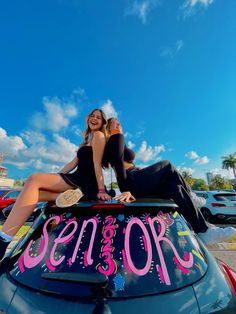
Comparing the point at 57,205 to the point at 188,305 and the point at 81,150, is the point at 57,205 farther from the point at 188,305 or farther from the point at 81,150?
the point at 81,150

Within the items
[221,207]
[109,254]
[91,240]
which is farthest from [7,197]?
[109,254]

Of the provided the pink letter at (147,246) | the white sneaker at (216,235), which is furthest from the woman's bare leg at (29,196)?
the white sneaker at (216,235)

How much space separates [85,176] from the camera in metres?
2.82

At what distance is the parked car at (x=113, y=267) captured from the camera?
116cm

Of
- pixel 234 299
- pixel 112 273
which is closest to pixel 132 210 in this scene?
pixel 112 273

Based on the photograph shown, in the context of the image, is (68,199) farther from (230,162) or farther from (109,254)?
(230,162)

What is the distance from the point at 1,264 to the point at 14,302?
1.60ft

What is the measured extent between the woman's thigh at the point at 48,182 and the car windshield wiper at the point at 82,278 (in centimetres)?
115

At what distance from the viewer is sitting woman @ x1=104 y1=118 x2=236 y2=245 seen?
248cm

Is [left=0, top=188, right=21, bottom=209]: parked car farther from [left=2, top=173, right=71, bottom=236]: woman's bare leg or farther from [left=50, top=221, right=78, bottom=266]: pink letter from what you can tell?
[left=50, top=221, right=78, bottom=266]: pink letter

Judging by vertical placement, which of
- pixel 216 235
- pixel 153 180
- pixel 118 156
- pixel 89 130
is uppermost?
pixel 89 130

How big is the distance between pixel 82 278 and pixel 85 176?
1650 millimetres

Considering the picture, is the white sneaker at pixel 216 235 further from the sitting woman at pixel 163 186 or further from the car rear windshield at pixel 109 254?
the car rear windshield at pixel 109 254

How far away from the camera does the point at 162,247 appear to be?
1437 millimetres
